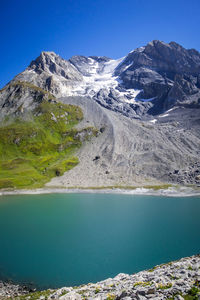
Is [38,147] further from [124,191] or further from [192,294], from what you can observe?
[192,294]

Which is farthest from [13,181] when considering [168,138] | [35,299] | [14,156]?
[168,138]

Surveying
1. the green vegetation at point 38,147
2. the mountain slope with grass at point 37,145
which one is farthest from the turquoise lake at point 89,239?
the mountain slope with grass at point 37,145

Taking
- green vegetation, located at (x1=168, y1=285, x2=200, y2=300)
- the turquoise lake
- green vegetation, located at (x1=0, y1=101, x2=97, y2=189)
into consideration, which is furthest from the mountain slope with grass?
green vegetation, located at (x1=168, y1=285, x2=200, y2=300)

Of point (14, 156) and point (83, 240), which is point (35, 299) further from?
point (14, 156)

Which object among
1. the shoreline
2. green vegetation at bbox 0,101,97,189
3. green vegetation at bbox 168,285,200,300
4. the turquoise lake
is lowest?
the turquoise lake

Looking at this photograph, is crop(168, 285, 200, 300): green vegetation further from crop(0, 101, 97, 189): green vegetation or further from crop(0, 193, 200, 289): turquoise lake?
crop(0, 101, 97, 189): green vegetation

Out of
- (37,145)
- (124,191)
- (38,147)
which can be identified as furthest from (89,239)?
(37,145)

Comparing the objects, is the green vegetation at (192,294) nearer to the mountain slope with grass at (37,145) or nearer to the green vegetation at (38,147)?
the green vegetation at (38,147)
